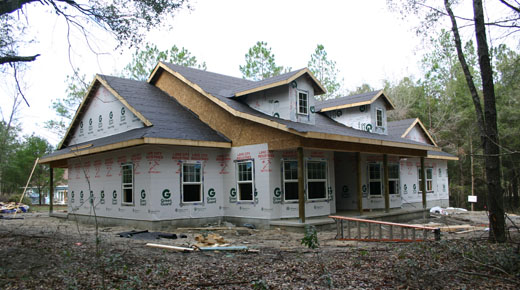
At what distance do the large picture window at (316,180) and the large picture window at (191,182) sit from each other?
387 centimetres

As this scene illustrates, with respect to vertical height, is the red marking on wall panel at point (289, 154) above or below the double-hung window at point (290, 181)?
above

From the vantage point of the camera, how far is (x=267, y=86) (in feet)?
47.9

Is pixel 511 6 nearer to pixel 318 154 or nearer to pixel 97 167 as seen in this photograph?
pixel 318 154

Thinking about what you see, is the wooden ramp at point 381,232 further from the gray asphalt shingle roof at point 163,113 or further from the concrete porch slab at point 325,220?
the gray asphalt shingle roof at point 163,113

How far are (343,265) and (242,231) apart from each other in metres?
5.79

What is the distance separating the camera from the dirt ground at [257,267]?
5.77m

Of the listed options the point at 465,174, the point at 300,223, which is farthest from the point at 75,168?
the point at 465,174

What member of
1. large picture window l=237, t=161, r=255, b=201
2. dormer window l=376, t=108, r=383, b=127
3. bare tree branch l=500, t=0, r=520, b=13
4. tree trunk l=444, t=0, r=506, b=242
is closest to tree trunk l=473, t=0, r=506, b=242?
tree trunk l=444, t=0, r=506, b=242

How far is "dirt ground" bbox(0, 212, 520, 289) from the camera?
18.9ft

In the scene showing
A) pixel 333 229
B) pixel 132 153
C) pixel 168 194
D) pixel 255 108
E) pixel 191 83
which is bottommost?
pixel 333 229

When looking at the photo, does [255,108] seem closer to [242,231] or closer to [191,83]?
[191,83]

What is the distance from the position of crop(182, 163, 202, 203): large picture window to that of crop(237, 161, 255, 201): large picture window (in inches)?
54.3

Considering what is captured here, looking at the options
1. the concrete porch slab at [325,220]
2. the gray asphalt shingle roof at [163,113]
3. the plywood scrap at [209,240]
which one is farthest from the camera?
the gray asphalt shingle roof at [163,113]

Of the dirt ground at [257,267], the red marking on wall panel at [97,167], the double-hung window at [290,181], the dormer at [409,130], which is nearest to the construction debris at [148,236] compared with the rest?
the dirt ground at [257,267]
